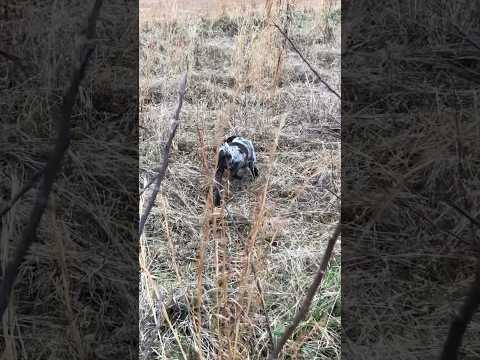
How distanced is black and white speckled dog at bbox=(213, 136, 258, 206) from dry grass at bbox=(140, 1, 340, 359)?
5cm

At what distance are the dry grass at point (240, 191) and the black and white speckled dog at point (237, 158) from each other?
49 millimetres

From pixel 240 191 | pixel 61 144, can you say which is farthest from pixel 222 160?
pixel 61 144

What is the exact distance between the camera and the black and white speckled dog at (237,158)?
2.09 meters

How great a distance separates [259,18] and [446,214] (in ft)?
5.52

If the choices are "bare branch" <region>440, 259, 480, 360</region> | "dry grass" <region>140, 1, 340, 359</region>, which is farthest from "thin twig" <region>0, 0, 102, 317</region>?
"dry grass" <region>140, 1, 340, 359</region>

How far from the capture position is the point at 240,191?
7.02 feet

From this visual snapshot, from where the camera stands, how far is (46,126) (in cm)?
207

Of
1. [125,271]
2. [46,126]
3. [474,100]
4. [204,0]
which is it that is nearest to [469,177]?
[474,100]

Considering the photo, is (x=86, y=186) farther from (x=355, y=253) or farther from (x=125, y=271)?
(x=355, y=253)

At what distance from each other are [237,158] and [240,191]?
116 millimetres

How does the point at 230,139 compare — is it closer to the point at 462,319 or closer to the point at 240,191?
the point at 240,191

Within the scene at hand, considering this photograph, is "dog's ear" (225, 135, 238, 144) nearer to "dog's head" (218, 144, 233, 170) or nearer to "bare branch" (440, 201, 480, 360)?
"dog's head" (218, 144, 233, 170)

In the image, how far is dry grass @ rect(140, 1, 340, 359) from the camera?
1396mm

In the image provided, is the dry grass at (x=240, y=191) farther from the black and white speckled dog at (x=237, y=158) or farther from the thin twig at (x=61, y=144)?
the thin twig at (x=61, y=144)
